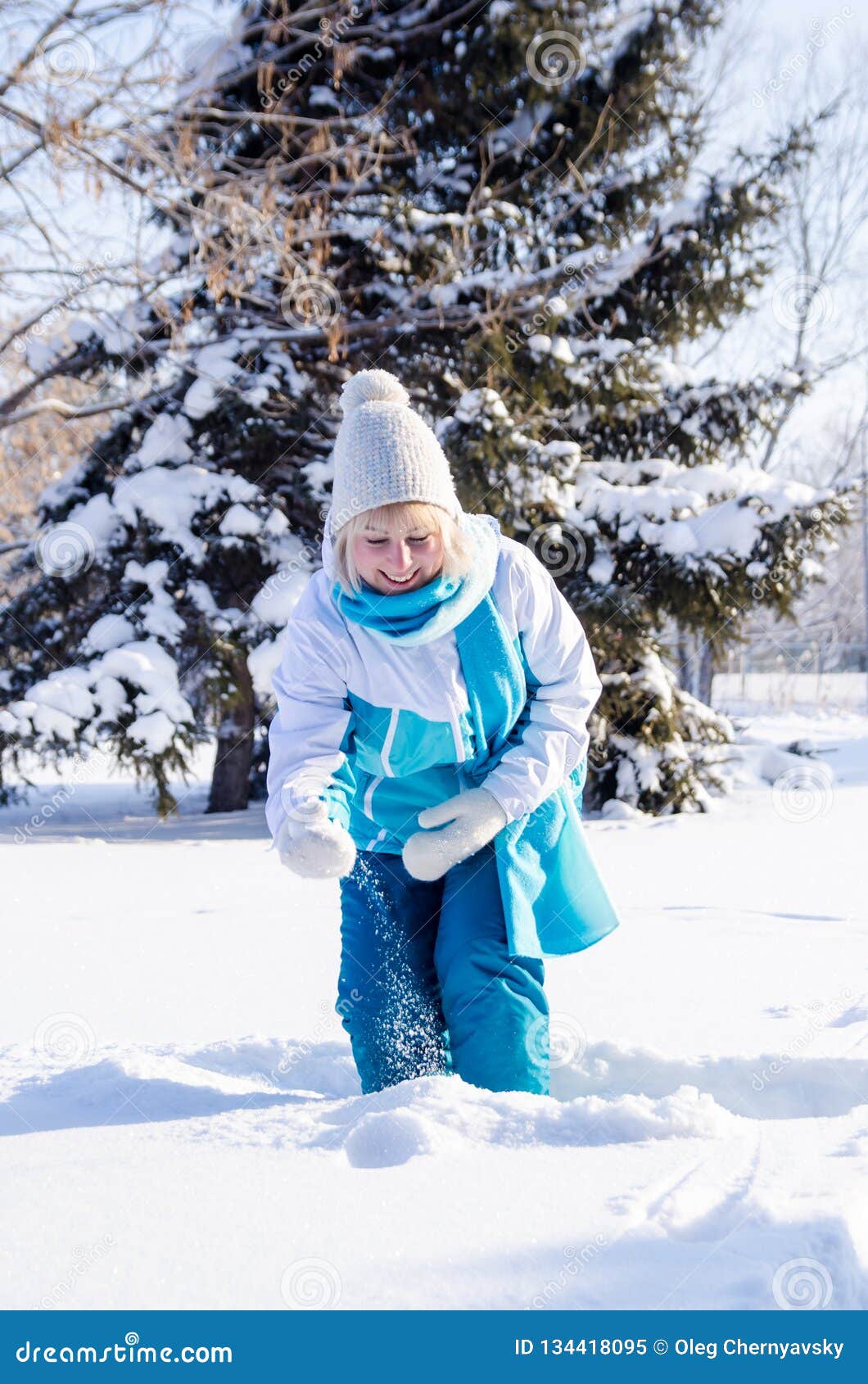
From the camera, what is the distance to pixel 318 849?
6.33ft

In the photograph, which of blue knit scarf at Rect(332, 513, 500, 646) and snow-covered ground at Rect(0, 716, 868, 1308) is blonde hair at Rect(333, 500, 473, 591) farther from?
snow-covered ground at Rect(0, 716, 868, 1308)

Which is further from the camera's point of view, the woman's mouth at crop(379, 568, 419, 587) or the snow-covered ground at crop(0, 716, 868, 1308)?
the woman's mouth at crop(379, 568, 419, 587)

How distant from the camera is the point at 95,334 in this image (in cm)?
756

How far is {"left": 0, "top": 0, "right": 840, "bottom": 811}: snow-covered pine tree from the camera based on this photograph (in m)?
6.88

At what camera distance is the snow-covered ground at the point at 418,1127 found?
1.25 m

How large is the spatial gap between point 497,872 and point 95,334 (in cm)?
657

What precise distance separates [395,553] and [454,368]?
19.2 ft

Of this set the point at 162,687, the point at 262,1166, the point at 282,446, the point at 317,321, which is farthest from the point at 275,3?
the point at 262,1166

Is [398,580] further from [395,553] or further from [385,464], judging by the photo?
[385,464]

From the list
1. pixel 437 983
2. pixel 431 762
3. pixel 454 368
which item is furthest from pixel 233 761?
pixel 431 762

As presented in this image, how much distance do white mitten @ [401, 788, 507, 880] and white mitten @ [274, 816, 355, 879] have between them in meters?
0.17

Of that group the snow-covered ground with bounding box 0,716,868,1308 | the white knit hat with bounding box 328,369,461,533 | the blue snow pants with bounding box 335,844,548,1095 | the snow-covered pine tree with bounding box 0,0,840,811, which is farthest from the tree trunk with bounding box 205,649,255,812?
the white knit hat with bounding box 328,369,461,533

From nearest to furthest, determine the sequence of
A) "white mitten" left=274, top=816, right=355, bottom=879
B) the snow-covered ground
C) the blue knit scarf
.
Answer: the snow-covered ground, "white mitten" left=274, top=816, right=355, bottom=879, the blue knit scarf

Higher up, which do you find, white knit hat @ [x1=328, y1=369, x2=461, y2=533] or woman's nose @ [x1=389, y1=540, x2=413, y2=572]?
white knit hat @ [x1=328, y1=369, x2=461, y2=533]
